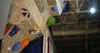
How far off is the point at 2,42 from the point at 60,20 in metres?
4.55

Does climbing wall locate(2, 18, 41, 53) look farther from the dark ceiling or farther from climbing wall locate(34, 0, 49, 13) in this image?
the dark ceiling

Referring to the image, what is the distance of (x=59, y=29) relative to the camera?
26.3 feet

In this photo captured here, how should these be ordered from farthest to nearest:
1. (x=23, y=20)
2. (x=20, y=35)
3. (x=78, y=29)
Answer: (x=78, y=29) < (x=20, y=35) < (x=23, y=20)

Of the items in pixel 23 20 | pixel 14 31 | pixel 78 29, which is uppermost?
pixel 78 29

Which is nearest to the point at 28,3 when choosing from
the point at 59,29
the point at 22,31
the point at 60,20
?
the point at 22,31

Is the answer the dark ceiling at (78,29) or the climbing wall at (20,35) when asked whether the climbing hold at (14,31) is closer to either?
the climbing wall at (20,35)

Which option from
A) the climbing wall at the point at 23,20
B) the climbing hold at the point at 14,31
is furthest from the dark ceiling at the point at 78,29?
the climbing hold at the point at 14,31

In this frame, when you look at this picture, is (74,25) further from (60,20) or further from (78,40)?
(78,40)

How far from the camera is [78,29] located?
26.0 ft

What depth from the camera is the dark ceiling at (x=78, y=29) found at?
6898 millimetres

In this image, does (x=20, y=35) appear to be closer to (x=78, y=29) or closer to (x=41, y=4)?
(x=41, y=4)

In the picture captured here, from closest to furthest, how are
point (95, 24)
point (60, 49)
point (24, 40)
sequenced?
point (24, 40), point (95, 24), point (60, 49)

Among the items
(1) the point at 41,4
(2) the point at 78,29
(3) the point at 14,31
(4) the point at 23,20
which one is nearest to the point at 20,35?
(3) the point at 14,31

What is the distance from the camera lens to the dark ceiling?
690cm
